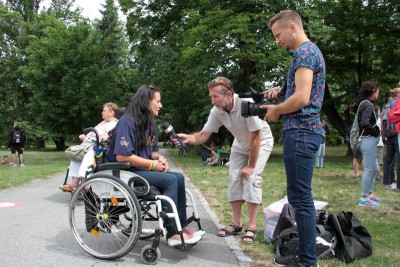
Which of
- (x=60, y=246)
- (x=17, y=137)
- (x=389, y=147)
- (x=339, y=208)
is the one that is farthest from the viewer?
(x=17, y=137)

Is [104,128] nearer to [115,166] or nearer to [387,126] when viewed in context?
[115,166]

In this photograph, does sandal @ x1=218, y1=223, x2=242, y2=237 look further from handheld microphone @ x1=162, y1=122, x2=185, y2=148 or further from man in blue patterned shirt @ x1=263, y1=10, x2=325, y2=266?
man in blue patterned shirt @ x1=263, y1=10, x2=325, y2=266

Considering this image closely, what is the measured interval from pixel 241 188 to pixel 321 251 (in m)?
1.34

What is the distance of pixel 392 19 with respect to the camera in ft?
57.3

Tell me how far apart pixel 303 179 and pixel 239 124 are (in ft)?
4.94

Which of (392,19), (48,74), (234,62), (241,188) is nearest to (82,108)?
(48,74)

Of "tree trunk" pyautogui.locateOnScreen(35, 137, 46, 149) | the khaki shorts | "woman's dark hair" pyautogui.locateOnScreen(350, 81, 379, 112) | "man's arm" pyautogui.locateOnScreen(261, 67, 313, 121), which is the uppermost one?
"woman's dark hair" pyautogui.locateOnScreen(350, 81, 379, 112)

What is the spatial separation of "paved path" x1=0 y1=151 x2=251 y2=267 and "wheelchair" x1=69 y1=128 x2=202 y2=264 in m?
0.15

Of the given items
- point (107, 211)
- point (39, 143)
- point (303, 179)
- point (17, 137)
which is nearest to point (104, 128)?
point (107, 211)

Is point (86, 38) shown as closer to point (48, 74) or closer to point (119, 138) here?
point (48, 74)

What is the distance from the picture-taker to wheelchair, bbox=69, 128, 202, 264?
354cm

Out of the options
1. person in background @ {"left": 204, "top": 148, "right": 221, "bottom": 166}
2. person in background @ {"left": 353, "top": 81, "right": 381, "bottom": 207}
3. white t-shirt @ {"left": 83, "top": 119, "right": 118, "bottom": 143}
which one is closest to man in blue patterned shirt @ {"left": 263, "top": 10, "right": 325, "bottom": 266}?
person in background @ {"left": 353, "top": 81, "right": 381, "bottom": 207}

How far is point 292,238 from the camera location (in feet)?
12.4

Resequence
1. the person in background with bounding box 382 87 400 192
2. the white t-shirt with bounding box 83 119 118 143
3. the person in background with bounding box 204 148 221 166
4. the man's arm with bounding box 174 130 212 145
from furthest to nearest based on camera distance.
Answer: the person in background with bounding box 204 148 221 166 < the person in background with bounding box 382 87 400 192 < the white t-shirt with bounding box 83 119 118 143 < the man's arm with bounding box 174 130 212 145
